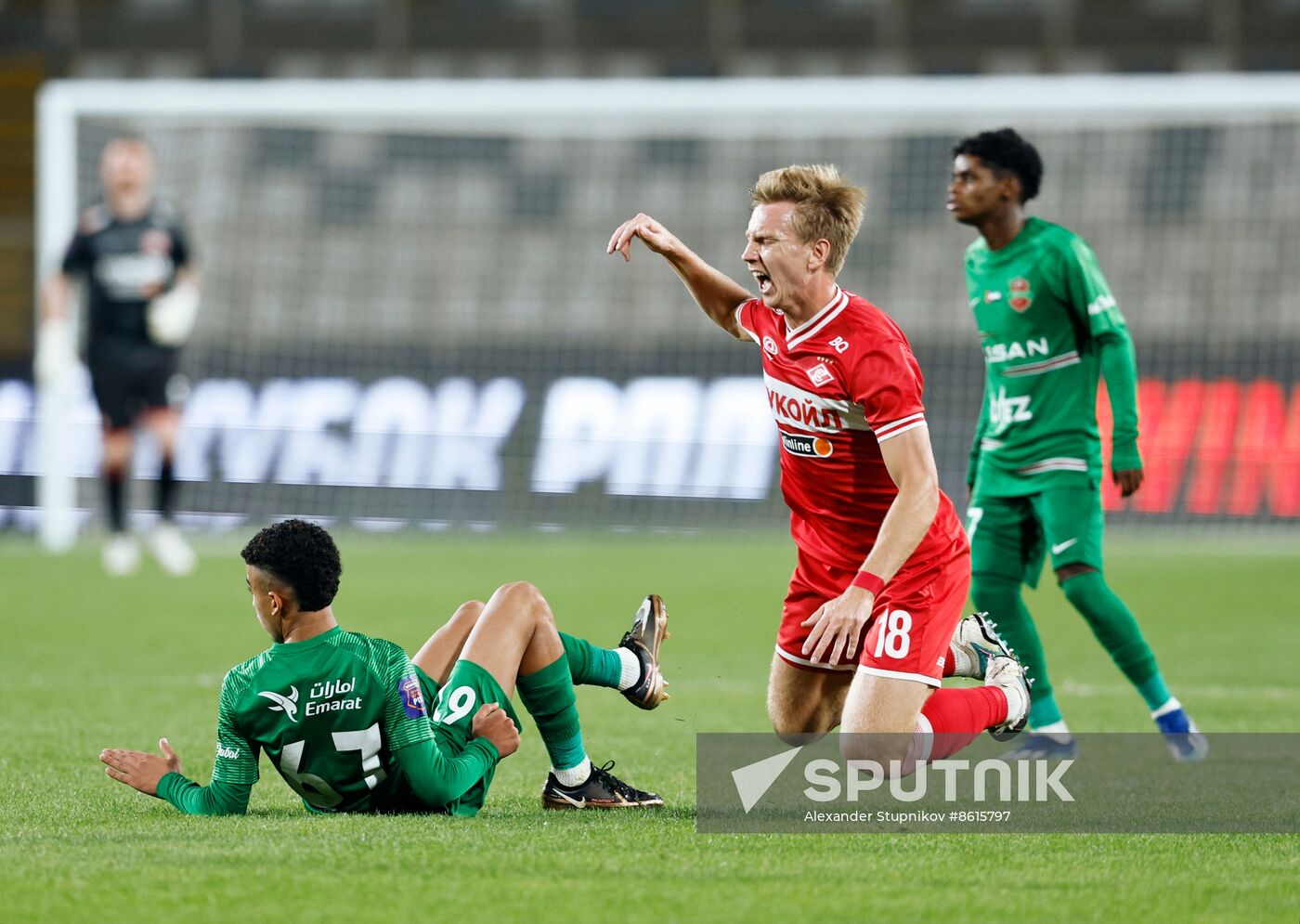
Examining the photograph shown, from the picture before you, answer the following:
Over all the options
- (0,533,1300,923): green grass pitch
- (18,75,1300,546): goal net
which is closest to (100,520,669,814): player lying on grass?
(0,533,1300,923): green grass pitch

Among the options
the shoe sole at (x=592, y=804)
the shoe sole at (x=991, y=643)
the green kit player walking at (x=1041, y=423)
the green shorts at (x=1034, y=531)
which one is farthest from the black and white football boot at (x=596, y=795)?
the green shorts at (x=1034, y=531)

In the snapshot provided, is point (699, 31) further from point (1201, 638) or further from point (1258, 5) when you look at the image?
point (1201, 638)

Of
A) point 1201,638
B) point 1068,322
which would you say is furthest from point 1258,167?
point 1068,322

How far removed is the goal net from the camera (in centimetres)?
1393

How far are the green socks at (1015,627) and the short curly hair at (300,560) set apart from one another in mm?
2949

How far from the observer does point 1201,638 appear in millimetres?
9789

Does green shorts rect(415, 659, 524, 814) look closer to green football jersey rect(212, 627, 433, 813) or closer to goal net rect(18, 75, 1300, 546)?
green football jersey rect(212, 627, 433, 813)

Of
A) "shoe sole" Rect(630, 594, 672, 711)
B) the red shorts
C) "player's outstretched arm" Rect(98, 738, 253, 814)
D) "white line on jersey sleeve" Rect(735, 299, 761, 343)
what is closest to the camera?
"player's outstretched arm" Rect(98, 738, 253, 814)

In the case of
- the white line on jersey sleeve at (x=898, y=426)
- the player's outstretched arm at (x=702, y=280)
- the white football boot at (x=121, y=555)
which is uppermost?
the player's outstretched arm at (x=702, y=280)

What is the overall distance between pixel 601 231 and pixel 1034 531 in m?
13.9

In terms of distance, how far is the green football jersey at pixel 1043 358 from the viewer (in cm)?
619

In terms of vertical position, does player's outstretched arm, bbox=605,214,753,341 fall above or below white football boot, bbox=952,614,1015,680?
above

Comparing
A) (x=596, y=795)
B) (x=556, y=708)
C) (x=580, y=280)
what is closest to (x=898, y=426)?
(x=556, y=708)

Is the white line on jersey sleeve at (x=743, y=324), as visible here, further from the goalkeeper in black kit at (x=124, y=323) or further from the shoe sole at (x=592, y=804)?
the goalkeeper in black kit at (x=124, y=323)
